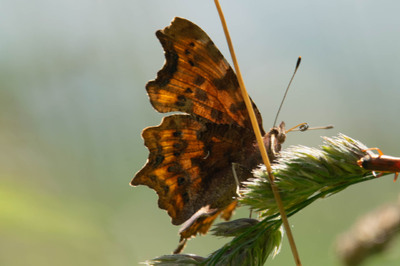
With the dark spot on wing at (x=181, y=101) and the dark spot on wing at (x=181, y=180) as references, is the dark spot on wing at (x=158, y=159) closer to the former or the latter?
the dark spot on wing at (x=181, y=180)

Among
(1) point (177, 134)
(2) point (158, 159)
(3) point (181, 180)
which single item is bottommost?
(3) point (181, 180)

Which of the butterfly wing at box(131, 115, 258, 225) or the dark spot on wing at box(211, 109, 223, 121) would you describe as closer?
the butterfly wing at box(131, 115, 258, 225)

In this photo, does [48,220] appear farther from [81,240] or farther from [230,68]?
[230,68]

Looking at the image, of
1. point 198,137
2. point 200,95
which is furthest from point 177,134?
point 200,95

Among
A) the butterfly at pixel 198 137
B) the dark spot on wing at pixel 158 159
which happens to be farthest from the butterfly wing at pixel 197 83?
the dark spot on wing at pixel 158 159

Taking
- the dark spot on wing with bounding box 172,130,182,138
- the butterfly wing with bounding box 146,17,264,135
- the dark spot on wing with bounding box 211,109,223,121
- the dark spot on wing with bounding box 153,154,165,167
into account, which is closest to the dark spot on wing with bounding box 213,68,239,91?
the butterfly wing with bounding box 146,17,264,135

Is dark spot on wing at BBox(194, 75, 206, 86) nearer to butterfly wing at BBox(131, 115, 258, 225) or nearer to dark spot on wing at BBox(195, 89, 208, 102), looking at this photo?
dark spot on wing at BBox(195, 89, 208, 102)

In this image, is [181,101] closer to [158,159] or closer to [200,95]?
[200,95]

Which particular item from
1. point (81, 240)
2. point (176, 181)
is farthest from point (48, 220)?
point (176, 181)
